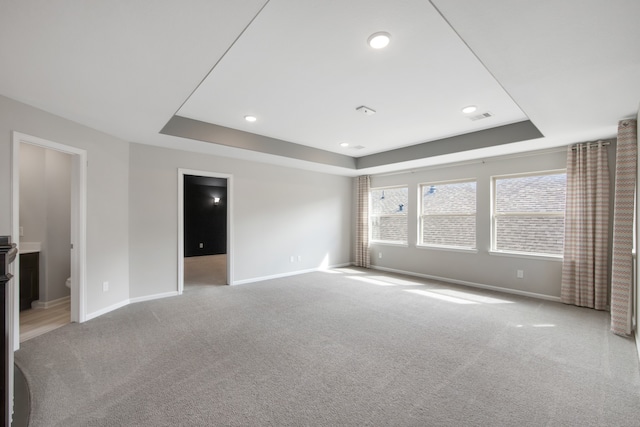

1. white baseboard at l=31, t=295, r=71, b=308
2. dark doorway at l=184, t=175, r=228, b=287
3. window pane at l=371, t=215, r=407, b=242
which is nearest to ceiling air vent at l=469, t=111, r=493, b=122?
window pane at l=371, t=215, r=407, b=242

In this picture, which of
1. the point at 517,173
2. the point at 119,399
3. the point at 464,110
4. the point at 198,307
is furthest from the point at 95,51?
the point at 517,173

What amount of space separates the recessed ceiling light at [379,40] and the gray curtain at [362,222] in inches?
187

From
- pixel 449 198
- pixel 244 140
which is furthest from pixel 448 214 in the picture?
pixel 244 140

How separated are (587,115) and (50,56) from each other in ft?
15.7

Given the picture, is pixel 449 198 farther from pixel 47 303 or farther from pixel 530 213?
pixel 47 303

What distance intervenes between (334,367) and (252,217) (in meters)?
3.45

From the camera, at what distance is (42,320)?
10.8 ft

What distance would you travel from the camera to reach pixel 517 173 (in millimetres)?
4543

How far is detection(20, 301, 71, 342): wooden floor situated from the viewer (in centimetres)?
297

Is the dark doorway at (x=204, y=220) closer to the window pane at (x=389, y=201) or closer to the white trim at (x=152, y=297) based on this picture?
the white trim at (x=152, y=297)

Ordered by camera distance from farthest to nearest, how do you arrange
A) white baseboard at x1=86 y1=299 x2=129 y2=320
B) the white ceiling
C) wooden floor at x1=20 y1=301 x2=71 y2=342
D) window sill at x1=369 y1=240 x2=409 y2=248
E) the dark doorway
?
the dark doorway
window sill at x1=369 y1=240 x2=409 y2=248
white baseboard at x1=86 y1=299 x2=129 y2=320
wooden floor at x1=20 y1=301 x2=71 y2=342
the white ceiling

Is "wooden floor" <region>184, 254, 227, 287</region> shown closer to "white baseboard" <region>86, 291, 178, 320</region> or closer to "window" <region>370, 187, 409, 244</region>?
"white baseboard" <region>86, 291, 178, 320</region>

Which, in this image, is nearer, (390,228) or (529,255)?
(529,255)

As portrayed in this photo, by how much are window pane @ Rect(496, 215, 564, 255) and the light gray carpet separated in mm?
975
